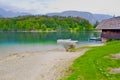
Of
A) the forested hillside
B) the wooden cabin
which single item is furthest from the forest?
the wooden cabin

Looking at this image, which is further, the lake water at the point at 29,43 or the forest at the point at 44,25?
the forest at the point at 44,25

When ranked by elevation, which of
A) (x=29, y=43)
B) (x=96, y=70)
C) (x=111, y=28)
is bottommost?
(x=29, y=43)

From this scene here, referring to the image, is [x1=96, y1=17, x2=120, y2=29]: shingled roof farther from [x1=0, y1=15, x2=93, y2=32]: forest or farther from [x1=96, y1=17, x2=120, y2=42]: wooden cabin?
[x1=0, y1=15, x2=93, y2=32]: forest

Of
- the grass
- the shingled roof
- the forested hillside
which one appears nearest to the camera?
the grass

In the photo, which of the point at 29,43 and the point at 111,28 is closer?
the point at 111,28

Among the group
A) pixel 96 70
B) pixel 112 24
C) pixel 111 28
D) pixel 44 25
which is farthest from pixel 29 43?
pixel 44 25

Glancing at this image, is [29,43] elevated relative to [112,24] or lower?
lower

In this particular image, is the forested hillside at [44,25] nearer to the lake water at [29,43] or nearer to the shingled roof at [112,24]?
the lake water at [29,43]

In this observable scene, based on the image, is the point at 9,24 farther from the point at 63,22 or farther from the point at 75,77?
the point at 75,77

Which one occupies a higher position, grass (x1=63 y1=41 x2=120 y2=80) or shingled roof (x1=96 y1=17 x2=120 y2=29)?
shingled roof (x1=96 y1=17 x2=120 y2=29)

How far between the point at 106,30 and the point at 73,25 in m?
136

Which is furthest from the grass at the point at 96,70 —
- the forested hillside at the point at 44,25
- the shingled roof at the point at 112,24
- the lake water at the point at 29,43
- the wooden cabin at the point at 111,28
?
the forested hillside at the point at 44,25

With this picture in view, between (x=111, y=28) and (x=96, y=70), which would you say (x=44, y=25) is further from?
(x=96, y=70)

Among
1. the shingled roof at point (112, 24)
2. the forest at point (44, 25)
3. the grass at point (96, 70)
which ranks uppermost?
the shingled roof at point (112, 24)
